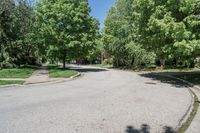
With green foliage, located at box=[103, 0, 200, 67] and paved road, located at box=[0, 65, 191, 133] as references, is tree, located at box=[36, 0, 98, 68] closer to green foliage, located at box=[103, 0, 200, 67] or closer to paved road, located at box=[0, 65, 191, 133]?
green foliage, located at box=[103, 0, 200, 67]

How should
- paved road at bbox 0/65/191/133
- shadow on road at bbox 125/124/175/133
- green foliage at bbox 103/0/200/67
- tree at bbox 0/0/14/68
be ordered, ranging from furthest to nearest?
tree at bbox 0/0/14/68 → green foliage at bbox 103/0/200/67 → paved road at bbox 0/65/191/133 → shadow on road at bbox 125/124/175/133

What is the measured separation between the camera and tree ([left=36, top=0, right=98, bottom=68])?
115 ft

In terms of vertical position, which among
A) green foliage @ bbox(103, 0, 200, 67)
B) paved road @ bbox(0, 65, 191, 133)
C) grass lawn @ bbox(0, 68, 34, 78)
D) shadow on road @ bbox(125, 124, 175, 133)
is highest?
green foliage @ bbox(103, 0, 200, 67)

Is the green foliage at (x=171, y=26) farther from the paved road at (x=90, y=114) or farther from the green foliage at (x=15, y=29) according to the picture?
the green foliage at (x=15, y=29)

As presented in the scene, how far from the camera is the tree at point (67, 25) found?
35.0 m

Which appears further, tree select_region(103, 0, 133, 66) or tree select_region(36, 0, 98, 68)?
tree select_region(103, 0, 133, 66)

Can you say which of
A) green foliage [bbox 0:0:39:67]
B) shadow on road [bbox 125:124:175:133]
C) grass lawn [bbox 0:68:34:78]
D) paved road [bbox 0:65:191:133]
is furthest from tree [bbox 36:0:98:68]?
shadow on road [bbox 125:124:175:133]

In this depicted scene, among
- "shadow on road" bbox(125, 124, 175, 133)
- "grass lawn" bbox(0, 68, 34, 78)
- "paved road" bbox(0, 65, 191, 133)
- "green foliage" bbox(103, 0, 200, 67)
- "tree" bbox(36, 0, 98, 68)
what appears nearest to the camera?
"shadow on road" bbox(125, 124, 175, 133)

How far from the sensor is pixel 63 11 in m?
35.4

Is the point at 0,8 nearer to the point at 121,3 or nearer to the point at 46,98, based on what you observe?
the point at 121,3

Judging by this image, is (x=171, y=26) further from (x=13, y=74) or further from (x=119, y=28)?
(x=119, y=28)

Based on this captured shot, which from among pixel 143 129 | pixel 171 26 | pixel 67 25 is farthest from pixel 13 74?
pixel 143 129

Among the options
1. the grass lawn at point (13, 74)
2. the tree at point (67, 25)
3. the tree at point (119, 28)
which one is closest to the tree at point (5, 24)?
the tree at point (67, 25)

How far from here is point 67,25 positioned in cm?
3584
